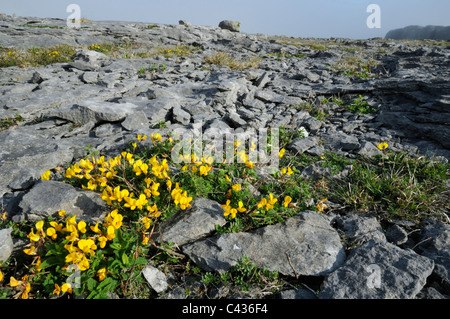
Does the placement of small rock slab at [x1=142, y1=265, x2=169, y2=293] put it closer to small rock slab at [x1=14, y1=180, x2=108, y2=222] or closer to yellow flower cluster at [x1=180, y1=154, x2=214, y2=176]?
small rock slab at [x1=14, y1=180, x2=108, y2=222]

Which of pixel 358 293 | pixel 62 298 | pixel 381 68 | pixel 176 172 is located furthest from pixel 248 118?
pixel 381 68

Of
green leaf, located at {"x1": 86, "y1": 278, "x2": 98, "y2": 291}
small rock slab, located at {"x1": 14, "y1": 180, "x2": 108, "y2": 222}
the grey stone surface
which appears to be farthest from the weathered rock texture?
the grey stone surface

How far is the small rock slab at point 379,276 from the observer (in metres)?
2.49

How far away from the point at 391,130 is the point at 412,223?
3.84 metres

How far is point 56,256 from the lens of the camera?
262cm

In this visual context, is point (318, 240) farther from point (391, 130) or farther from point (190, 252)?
point (391, 130)

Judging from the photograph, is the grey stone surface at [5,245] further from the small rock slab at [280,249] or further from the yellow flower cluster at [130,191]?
the small rock slab at [280,249]

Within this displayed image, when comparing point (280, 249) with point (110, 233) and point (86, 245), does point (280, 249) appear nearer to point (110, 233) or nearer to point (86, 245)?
point (110, 233)

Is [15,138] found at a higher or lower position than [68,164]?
higher

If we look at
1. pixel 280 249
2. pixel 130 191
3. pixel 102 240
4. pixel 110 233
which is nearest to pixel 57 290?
pixel 102 240

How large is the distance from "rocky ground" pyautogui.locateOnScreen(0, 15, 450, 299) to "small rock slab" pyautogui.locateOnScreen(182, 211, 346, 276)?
0.01 m

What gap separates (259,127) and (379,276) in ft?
14.7

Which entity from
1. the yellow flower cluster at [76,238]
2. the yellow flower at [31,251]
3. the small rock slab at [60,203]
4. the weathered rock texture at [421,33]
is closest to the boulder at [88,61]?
the small rock slab at [60,203]
